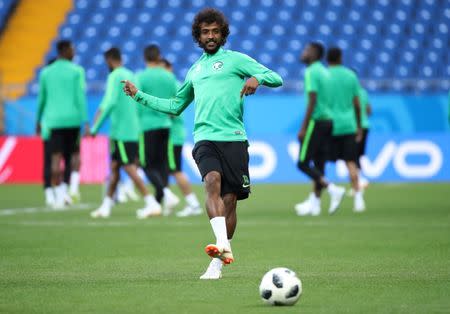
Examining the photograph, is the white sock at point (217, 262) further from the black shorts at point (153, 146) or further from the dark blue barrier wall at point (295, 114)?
the dark blue barrier wall at point (295, 114)

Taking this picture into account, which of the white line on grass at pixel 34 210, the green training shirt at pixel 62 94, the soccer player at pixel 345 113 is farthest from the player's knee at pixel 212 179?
the green training shirt at pixel 62 94

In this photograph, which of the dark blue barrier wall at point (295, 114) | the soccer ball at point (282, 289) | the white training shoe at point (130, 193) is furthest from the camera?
the dark blue barrier wall at point (295, 114)

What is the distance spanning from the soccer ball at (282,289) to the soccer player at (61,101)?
1076cm

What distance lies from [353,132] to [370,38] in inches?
560

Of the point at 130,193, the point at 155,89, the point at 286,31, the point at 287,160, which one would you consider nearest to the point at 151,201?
the point at 155,89

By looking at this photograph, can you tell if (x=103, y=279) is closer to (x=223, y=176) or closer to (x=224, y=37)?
(x=223, y=176)

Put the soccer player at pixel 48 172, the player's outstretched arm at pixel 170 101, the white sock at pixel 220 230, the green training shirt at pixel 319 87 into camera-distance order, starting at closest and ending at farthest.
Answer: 1. the white sock at pixel 220 230
2. the player's outstretched arm at pixel 170 101
3. the green training shirt at pixel 319 87
4. the soccer player at pixel 48 172

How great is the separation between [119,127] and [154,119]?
58 centimetres

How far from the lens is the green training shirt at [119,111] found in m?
16.1

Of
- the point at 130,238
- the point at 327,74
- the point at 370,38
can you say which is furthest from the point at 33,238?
the point at 370,38

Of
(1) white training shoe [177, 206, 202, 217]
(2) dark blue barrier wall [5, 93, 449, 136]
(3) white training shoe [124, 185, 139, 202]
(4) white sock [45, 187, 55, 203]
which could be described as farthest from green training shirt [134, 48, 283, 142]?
(2) dark blue barrier wall [5, 93, 449, 136]

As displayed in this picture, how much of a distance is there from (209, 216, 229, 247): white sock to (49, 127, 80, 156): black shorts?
970 centimetres

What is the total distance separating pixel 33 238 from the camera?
12.7 m

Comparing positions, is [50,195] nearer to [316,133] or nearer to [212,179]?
[316,133]
